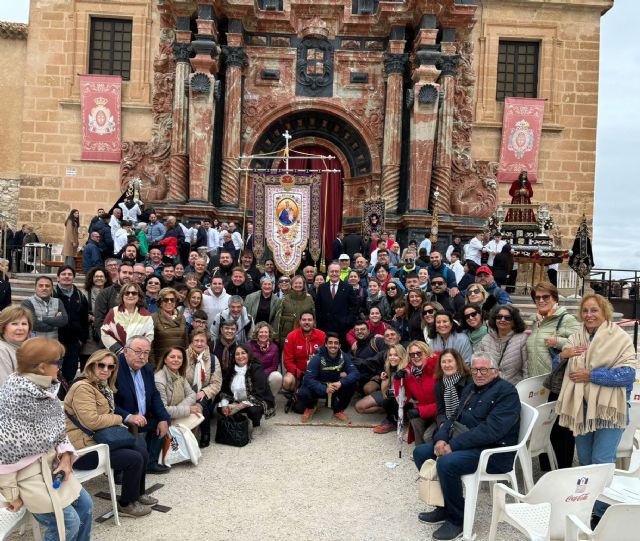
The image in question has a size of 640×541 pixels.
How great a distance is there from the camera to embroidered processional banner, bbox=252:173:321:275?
436 inches

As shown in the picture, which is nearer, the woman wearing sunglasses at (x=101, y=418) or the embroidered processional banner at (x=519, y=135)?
the woman wearing sunglasses at (x=101, y=418)

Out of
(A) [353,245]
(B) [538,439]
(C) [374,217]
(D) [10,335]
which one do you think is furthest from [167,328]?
(C) [374,217]

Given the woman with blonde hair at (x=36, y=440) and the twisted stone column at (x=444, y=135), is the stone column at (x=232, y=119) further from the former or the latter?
the woman with blonde hair at (x=36, y=440)

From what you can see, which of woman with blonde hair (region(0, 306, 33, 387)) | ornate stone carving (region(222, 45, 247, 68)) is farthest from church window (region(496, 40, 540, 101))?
woman with blonde hair (region(0, 306, 33, 387))

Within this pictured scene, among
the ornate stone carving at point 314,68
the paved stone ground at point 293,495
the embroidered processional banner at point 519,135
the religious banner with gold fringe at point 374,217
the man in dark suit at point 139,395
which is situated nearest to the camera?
the paved stone ground at point 293,495

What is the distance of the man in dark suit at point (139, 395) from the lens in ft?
16.5

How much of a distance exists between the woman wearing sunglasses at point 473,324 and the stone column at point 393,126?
9007 mm

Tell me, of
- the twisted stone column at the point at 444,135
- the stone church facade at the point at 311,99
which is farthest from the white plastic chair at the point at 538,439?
the twisted stone column at the point at 444,135

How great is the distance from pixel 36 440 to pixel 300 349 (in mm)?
4255

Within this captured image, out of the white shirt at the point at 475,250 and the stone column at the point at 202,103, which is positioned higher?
the stone column at the point at 202,103

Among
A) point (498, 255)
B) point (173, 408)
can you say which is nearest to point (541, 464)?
point (173, 408)

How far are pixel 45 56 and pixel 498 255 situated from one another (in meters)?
12.6

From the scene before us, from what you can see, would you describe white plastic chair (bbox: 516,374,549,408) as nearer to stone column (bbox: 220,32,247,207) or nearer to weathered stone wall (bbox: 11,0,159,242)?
stone column (bbox: 220,32,247,207)

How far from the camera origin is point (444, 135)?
1494 centimetres
